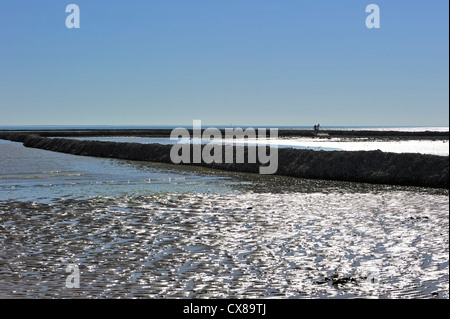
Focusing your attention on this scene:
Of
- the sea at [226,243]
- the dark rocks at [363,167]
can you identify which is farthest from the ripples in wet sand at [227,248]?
the dark rocks at [363,167]

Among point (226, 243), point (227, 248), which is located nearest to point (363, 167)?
point (226, 243)

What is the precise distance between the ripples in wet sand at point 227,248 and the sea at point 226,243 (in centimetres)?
2

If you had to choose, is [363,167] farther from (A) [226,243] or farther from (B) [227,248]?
(B) [227,248]

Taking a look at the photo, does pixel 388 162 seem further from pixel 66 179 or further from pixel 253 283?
pixel 253 283

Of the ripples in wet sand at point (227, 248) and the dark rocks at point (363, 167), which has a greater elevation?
the dark rocks at point (363, 167)

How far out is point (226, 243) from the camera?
1224 cm

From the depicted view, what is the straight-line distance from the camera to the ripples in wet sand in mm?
8859

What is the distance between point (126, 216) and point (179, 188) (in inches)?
306

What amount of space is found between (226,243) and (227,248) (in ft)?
1.62

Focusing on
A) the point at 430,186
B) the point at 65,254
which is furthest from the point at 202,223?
the point at 430,186

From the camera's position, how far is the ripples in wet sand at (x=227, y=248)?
8859mm

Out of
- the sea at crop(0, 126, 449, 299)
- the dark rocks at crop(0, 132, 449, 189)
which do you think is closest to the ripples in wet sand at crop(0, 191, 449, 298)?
the sea at crop(0, 126, 449, 299)

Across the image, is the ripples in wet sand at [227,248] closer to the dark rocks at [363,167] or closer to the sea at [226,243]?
the sea at [226,243]

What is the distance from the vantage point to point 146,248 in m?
11.8
